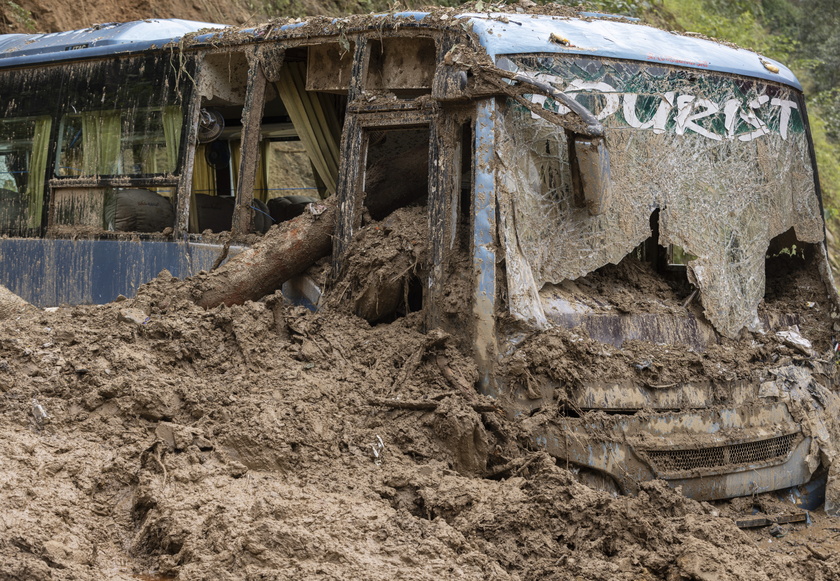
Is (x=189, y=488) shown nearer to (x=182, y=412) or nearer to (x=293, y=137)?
(x=182, y=412)

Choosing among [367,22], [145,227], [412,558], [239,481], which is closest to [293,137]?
[145,227]

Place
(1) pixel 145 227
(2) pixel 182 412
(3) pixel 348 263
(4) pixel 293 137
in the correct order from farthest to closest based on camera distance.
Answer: (4) pixel 293 137, (1) pixel 145 227, (3) pixel 348 263, (2) pixel 182 412

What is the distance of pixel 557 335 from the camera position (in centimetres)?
467

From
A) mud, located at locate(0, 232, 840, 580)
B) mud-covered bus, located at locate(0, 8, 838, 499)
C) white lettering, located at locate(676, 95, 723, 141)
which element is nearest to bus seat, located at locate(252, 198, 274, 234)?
mud-covered bus, located at locate(0, 8, 838, 499)

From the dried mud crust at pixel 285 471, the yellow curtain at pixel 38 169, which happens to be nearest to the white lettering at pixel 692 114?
the dried mud crust at pixel 285 471

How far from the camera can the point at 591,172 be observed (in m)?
4.73

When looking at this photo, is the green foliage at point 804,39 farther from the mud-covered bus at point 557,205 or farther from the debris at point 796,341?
the debris at point 796,341

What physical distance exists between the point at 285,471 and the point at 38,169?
3761mm

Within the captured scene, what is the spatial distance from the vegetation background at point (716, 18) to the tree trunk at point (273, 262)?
401 centimetres

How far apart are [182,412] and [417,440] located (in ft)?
3.53

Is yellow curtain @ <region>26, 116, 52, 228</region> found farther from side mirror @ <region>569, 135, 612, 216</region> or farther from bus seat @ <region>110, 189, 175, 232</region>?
side mirror @ <region>569, 135, 612, 216</region>

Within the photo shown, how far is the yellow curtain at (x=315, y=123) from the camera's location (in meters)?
6.23

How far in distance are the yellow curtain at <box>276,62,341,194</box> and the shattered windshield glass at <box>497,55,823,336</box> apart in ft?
6.04

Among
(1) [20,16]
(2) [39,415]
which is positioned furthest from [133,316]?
(1) [20,16]
